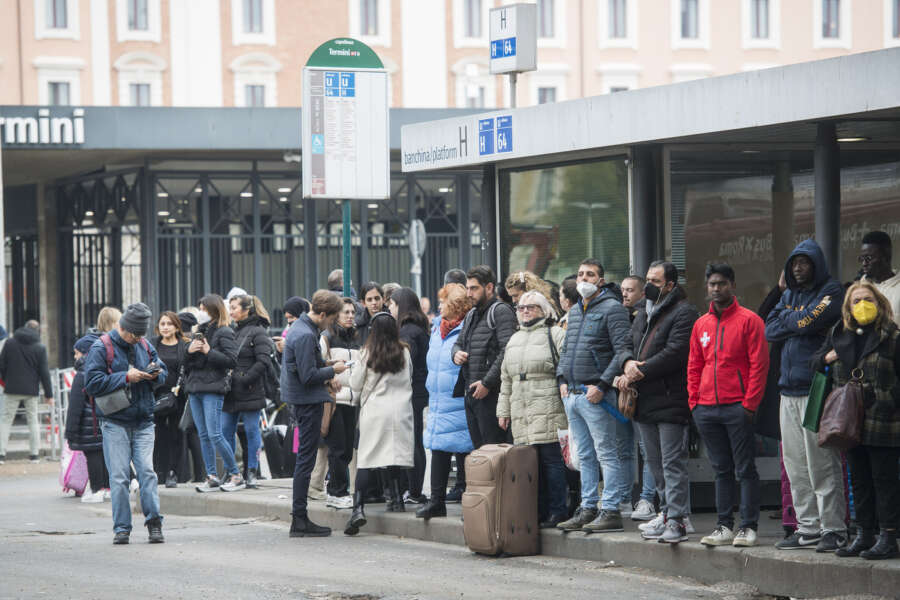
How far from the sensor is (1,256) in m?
22.4

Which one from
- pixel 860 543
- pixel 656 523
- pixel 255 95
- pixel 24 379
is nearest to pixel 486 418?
pixel 656 523

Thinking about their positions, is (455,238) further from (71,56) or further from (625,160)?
(71,56)

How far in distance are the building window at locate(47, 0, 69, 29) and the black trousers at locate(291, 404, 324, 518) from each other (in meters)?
49.7

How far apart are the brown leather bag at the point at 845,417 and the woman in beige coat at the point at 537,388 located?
7.82ft

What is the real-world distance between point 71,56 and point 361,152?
48.4m

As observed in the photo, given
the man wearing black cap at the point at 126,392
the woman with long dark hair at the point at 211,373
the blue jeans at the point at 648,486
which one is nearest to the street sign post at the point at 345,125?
the woman with long dark hair at the point at 211,373

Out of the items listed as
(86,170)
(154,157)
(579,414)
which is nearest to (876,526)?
(579,414)

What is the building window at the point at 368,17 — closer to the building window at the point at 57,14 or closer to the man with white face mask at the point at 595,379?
the building window at the point at 57,14

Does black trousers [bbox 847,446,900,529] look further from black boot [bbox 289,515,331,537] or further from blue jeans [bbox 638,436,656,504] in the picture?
black boot [bbox 289,515,331,537]

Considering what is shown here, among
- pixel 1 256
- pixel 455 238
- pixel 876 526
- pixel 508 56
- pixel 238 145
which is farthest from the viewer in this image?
pixel 455 238

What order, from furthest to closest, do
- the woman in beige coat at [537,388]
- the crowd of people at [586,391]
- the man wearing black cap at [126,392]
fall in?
A: the man wearing black cap at [126,392] < the woman in beige coat at [537,388] < the crowd of people at [586,391]

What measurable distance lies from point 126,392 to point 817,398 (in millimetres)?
5031

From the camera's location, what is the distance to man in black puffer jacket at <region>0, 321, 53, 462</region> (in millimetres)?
19438

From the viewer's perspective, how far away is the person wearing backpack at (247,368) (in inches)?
531
